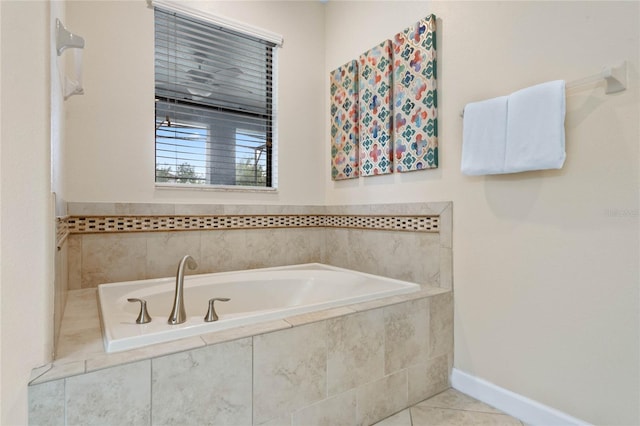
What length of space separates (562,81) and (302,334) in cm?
148

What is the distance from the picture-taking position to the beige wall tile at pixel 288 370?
4.11 feet

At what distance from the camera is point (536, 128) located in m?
1.50

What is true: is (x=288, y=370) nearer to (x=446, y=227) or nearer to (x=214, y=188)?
(x=446, y=227)

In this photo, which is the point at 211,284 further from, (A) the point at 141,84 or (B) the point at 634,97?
(B) the point at 634,97

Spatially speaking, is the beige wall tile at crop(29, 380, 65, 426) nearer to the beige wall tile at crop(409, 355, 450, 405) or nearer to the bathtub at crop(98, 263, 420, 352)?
the bathtub at crop(98, 263, 420, 352)

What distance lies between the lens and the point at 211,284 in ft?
6.64

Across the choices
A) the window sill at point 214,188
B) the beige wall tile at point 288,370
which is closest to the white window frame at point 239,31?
the window sill at point 214,188

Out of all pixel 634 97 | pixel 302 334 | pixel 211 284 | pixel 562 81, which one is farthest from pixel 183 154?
pixel 634 97

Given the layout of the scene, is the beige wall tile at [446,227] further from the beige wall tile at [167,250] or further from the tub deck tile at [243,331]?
the beige wall tile at [167,250]

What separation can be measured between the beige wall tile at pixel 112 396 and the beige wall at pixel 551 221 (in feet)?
5.17

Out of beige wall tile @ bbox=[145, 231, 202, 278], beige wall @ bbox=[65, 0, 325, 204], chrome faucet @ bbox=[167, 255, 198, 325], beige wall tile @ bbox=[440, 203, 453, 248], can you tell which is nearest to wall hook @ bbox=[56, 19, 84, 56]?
beige wall @ bbox=[65, 0, 325, 204]

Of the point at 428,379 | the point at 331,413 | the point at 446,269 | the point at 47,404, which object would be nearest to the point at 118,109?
the point at 47,404

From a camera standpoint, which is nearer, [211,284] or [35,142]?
[35,142]

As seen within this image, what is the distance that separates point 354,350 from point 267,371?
42 centimetres
